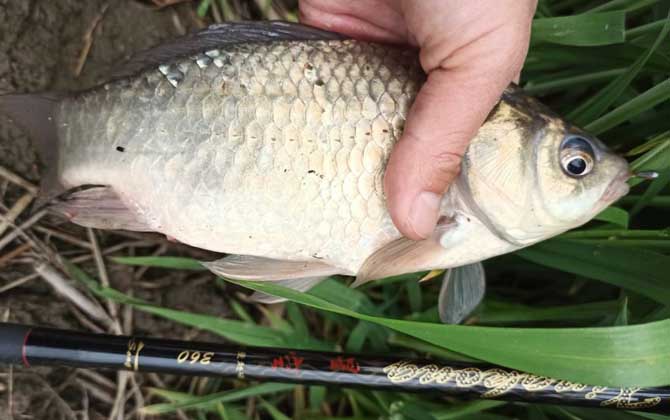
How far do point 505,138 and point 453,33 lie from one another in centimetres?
26

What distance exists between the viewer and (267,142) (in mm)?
1350

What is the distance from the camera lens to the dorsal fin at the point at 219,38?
4.71ft

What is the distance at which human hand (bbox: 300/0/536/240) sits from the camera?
4.13 ft

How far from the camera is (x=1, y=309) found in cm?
182

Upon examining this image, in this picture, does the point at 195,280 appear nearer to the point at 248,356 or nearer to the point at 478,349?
the point at 248,356

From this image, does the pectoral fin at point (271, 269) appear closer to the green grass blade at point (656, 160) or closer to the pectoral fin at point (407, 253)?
the pectoral fin at point (407, 253)

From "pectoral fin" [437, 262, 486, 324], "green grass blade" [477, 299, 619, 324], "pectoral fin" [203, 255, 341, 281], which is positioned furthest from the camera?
"green grass blade" [477, 299, 619, 324]

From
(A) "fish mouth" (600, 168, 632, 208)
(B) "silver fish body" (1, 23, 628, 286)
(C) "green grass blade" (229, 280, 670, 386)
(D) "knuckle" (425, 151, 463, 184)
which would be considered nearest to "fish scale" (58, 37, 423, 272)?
(B) "silver fish body" (1, 23, 628, 286)

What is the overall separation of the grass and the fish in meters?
0.17

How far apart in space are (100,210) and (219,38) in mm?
513

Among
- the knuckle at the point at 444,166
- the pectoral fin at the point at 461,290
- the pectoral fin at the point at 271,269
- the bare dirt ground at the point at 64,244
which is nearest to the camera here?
the knuckle at the point at 444,166

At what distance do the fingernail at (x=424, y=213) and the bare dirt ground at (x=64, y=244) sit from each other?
2.80ft

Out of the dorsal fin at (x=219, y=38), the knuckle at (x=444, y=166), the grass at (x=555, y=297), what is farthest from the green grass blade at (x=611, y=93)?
the dorsal fin at (x=219, y=38)

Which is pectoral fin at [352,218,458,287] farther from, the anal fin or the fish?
the anal fin
